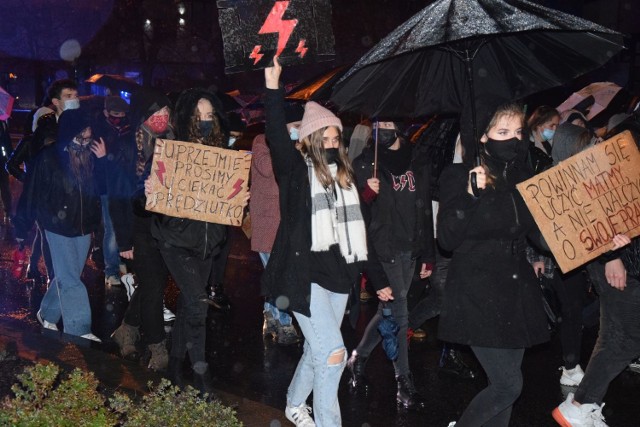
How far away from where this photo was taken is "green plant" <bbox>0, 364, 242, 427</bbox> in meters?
3.91

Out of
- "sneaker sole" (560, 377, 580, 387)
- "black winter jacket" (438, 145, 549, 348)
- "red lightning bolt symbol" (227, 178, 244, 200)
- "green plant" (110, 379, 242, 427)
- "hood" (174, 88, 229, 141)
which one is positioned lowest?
"sneaker sole" (560, 377, 580, 387)

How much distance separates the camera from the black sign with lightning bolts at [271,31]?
460 cm

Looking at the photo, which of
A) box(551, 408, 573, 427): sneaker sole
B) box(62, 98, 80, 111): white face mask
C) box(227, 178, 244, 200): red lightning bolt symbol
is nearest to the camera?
box(551, 408, 573, 427): sneaker sole

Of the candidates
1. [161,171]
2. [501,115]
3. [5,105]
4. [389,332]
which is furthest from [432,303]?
[5,105]

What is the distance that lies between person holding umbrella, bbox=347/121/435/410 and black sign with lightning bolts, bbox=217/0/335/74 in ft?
5.04

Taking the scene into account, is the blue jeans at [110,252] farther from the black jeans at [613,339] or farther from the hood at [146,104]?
the black jeans at [613,339]

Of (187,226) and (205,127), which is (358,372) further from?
(205,127)

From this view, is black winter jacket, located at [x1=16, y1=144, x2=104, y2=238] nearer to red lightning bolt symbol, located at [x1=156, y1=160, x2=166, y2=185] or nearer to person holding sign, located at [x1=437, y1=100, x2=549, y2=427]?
red lightning bolt symbol, located at [x1=156, y1=160, x2=166, y2=185]

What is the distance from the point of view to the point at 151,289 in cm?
670

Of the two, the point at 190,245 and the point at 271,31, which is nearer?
the point at 271,31

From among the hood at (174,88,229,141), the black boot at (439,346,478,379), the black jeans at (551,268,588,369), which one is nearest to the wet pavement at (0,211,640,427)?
the black boot at (439,346,478,379)

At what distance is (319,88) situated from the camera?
26.7 ft

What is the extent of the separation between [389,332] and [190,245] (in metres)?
1.55

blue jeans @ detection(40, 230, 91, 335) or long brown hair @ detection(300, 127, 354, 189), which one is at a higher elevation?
long brown hair @ detection(300, 127, 354, 189)
